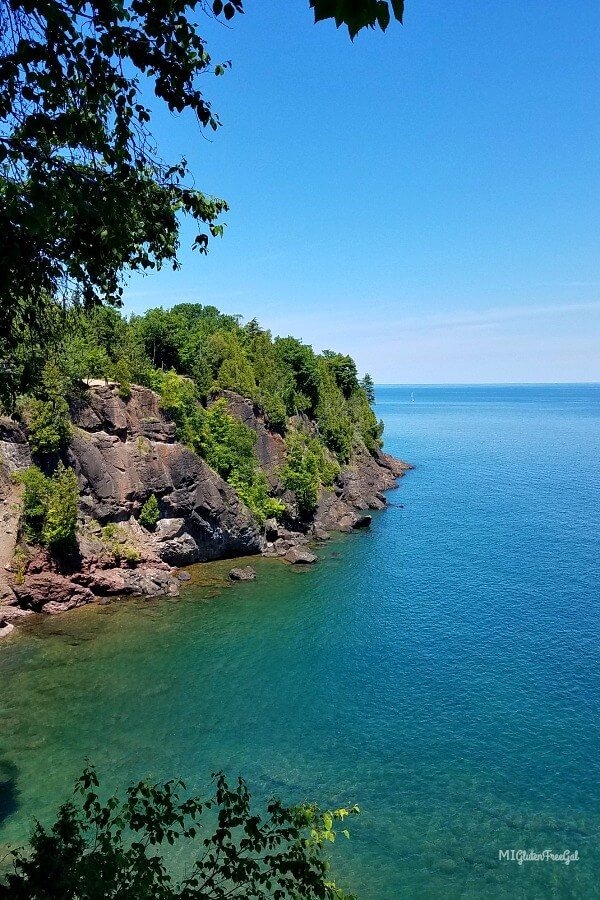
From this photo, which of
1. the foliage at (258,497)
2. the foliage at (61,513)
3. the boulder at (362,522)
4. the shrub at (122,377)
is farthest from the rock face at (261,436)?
the foliage at (61,513)

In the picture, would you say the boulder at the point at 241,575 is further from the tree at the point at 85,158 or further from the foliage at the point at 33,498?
the tree at the point at 85,158

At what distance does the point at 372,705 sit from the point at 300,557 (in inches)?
858

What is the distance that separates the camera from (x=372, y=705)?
31094mm

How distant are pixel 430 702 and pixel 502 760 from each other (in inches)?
207

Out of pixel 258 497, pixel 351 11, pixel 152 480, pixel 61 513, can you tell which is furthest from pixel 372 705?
pixel 351 11

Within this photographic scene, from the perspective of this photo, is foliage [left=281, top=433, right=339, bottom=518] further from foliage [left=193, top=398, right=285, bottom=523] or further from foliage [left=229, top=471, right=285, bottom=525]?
foliage [left=193, top=398, right=285, bottom=523]

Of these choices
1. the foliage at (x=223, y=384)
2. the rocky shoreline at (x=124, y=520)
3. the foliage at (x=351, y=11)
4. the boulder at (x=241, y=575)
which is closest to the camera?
the foliage at (x=351, y=11)

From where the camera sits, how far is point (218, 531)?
50.9 meters

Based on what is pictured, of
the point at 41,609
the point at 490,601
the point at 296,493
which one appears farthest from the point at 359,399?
the point at 41,609

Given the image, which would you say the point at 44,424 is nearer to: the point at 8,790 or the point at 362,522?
the point at 8,790

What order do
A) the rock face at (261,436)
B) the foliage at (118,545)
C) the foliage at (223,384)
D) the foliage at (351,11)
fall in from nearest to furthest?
1. the foliage at (351,11)
2. the foliage at (118,545)
3. the foliage at (223,384)
4. the rock face at (261,436)

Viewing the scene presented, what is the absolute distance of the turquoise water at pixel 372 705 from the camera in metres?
22.2

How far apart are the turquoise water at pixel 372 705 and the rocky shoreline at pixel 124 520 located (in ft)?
7.86

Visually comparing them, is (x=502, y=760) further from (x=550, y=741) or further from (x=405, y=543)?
(x=405, y=543)
